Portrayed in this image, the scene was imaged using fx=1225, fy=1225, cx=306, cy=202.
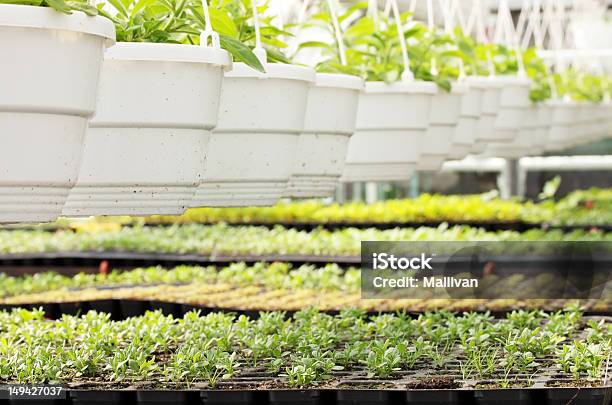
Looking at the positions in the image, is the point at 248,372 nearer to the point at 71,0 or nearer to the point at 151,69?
the point at 151,69

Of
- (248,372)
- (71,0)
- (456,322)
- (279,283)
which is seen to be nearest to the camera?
(71,0)

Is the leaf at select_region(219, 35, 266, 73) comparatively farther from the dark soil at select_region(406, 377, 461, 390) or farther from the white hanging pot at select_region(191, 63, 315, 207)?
the dark soil at select_region(406, 377, 461, 390)

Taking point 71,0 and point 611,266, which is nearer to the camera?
point 71,0

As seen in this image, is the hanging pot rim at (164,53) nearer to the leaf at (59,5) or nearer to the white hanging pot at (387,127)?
the leaf at (59,5)

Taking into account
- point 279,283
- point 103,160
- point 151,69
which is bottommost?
point 279,283

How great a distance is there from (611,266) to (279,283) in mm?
1841

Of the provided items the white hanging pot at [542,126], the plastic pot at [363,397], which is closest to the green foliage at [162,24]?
the plastic pot at [363,397]

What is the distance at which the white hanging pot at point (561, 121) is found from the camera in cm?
648

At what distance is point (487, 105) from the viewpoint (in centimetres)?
448

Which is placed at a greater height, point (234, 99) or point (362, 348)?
point (234, 99)

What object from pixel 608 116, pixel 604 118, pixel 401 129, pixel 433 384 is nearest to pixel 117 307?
pixel 433 384

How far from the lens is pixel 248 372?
3.58 m

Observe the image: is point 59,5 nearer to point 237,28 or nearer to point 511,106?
point 237,28

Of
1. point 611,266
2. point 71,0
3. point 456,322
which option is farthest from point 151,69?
point 611,266
